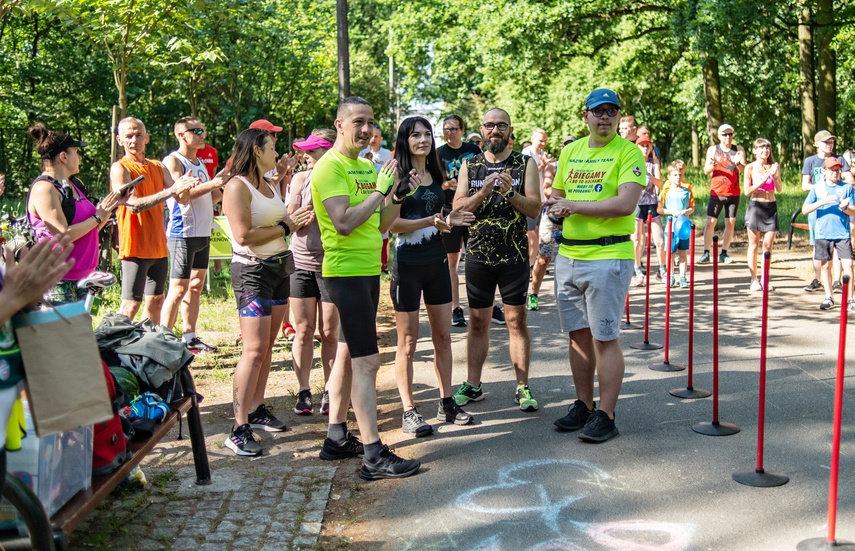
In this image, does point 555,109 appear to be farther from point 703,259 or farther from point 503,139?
point 503,139

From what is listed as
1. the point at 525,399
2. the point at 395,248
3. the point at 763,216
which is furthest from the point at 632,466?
the point at 763,216

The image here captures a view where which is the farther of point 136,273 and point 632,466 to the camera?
point 136,273

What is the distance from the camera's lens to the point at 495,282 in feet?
21.4

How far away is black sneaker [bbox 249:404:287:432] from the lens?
6316 mm

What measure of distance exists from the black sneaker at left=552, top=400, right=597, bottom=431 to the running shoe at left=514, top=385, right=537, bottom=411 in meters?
0.44

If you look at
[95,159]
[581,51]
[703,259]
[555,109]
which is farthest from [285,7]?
[703,259]

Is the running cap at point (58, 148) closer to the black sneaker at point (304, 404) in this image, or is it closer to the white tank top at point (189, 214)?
the white tank top at point (189, 214)

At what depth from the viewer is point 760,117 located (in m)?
40.0

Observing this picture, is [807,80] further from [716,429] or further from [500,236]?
[716,429]

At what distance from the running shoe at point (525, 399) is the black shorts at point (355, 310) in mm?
1700

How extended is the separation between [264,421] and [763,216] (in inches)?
312

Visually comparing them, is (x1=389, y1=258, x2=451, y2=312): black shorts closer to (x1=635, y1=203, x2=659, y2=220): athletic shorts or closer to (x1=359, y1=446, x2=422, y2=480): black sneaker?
(x1=359, y1=446, x2=422, y2=480): black sneaker

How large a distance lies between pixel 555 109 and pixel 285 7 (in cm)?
1559

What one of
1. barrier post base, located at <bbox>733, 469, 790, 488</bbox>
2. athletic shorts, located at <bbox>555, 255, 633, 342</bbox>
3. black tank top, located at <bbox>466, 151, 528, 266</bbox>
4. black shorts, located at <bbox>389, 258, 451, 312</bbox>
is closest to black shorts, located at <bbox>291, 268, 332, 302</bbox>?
black shorts, located at <bbox>389, 258, 451, 312</bbox>
